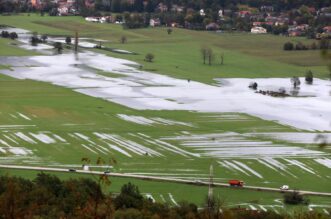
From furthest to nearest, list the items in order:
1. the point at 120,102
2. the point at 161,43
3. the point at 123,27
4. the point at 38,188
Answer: the point at 123,27, the point at 161,43, the point at 120,102, the point at 38,188

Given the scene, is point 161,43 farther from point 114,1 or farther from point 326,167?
point 326,167

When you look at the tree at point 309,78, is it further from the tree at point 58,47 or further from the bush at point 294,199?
the bush at point 294,199

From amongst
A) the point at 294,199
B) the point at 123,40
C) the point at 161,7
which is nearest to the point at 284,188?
the point at 294,199

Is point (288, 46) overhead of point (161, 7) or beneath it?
beneath

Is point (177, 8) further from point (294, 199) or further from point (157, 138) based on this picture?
point (294, 199)

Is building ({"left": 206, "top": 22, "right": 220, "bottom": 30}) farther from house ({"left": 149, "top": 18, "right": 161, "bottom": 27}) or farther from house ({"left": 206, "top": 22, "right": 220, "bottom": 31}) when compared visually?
house ({"left": 149, "top": 18, "right": 161, "bottom": 27})

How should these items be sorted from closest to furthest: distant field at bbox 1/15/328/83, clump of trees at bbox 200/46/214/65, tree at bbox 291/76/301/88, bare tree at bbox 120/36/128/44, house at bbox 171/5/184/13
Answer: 1. tree at bbox 291/76/301/88
2. distant field at bbox 1/15/328/83
3. clump of trees at bbox 200/46/214/65
4. bare tree at bbox 120/36/128/44
5. house at bbox 171/5/184/13

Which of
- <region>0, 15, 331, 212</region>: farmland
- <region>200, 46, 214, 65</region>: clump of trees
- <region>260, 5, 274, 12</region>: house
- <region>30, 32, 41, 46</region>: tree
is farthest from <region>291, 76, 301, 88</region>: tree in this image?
<region>260, 5, 274, 12</region>: house

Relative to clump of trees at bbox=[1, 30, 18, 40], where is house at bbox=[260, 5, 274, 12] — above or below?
above

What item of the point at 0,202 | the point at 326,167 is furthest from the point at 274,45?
the point at 0,202
